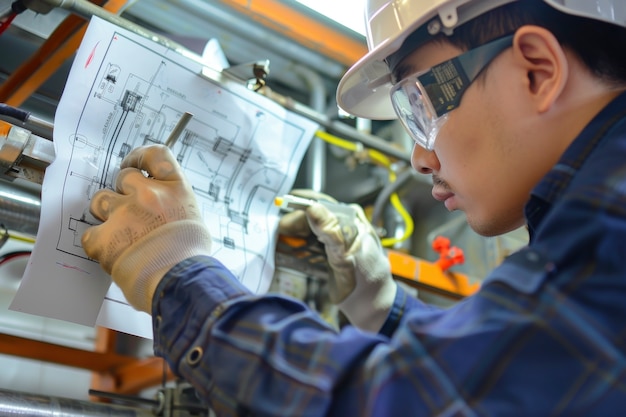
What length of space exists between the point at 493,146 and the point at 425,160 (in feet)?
0.62

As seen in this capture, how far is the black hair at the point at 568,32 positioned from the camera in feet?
2.72

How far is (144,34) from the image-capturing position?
111 centimetres

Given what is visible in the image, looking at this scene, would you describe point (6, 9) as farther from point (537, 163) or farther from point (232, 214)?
point (537, 163)

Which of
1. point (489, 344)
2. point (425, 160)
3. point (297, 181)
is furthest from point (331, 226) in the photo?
point (297, 181)

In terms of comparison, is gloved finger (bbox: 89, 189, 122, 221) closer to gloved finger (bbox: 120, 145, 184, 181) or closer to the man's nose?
gloved finger (bbox: 120, 145, 184, 181)

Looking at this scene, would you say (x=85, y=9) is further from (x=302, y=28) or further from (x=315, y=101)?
(x=315, y=101)

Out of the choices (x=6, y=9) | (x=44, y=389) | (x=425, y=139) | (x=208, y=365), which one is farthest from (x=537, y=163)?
(x=44, y=389)

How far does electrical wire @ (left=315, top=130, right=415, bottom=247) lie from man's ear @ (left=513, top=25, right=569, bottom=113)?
2.49ft

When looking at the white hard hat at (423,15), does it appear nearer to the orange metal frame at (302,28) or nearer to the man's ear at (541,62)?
the man's ear at (541,62)

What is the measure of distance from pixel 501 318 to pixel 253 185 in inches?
28.1

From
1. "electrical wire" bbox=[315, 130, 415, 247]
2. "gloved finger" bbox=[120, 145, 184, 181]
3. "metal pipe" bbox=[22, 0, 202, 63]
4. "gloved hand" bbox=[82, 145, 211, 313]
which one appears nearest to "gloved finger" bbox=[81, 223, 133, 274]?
"gloved hand" bbox=[82, 145, 211, 313]

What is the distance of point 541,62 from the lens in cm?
81

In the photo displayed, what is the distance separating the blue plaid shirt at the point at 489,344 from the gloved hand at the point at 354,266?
53 centimetres

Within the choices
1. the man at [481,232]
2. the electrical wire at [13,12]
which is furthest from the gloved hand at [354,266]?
the electrical wire at [13,12]
